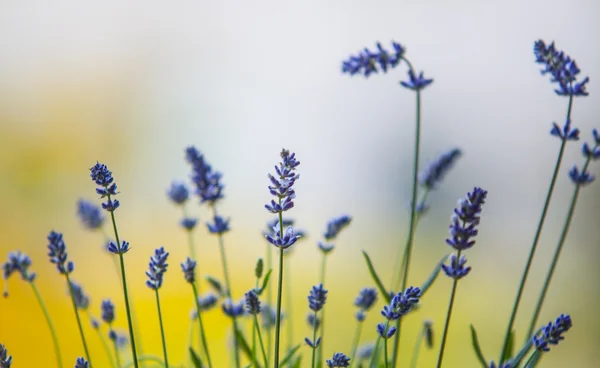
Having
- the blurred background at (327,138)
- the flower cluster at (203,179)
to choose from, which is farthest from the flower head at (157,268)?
the blurred background at (327,138)

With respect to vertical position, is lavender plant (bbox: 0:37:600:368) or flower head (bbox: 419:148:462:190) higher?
flower head (bbox: 419:148:462:190)

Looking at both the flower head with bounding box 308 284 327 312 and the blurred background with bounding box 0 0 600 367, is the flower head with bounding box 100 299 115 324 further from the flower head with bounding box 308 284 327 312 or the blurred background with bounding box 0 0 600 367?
the blurred background with bounding box 0 0 600 367

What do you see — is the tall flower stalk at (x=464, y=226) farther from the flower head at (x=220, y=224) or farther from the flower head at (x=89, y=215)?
the flower head at (x=89, y=215)

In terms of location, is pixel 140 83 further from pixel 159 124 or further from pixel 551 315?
pixel 551 315

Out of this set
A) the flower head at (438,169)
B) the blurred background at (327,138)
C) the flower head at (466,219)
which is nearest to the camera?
the flower head at (466,219)

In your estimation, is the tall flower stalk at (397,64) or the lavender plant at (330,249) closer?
the lavender plant at (330,249)

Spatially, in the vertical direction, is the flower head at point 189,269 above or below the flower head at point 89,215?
below

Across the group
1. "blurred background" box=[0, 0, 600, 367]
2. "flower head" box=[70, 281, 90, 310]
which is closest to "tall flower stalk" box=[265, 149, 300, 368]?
"flower head" box=[70, 281, 90, 310]

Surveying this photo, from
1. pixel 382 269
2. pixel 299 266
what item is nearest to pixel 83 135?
pixel 299 266
